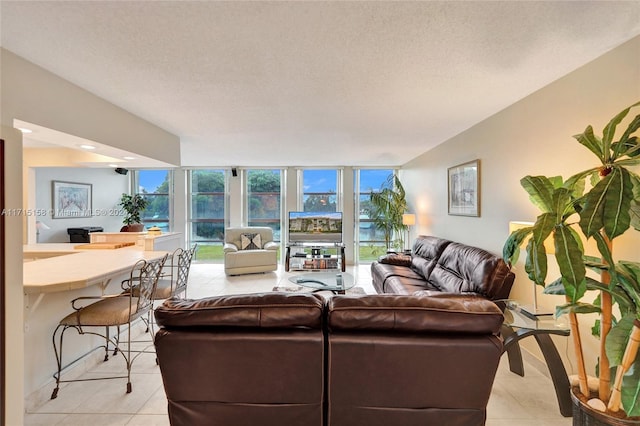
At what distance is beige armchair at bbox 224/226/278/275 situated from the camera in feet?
18.7

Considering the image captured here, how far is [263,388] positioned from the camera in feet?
4.38

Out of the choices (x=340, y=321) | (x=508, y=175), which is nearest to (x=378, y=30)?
(x=340, y=321)

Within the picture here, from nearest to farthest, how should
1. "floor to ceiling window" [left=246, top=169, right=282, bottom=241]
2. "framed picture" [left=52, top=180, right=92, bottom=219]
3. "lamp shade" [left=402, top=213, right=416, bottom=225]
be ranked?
"framed picture" [left=52, top=180, right=92, bottom=219] → "lamp shade" [left=402, top=213, right=416, bottom=225] → "floor to ceiling window" [left=246, top=169, right=282, bottom=241]

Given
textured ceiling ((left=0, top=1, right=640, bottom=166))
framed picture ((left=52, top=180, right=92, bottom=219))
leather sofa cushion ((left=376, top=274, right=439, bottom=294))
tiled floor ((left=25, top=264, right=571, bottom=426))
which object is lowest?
tiled floor ((left=25, top=264, right=571, bottom=426))

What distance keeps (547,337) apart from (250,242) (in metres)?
5.38

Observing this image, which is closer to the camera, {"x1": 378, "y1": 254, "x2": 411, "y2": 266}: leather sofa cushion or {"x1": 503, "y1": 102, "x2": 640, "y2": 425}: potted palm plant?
{"x1": 503, "y1": 102, "x2": 640, "y2": 425}: potted palm plant

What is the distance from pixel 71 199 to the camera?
5.71m

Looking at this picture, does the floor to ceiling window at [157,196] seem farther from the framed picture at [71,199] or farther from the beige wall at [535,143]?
the beige wall at [535,143]

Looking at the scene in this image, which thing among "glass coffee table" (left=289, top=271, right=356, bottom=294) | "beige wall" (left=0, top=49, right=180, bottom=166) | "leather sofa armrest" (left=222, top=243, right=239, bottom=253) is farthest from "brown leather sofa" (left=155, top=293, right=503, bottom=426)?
"leather sofa armrest" (left=222, top=243, right=239, bottom=253)

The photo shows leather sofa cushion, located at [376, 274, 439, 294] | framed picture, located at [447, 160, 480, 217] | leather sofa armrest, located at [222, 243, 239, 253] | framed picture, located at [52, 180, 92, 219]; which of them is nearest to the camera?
leather sofa cushion, located at [376, 274, 439, 294]

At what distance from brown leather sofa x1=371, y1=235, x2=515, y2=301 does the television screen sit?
1878 mm

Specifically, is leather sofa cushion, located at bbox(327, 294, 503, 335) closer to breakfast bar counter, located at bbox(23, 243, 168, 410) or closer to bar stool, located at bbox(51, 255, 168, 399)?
bar stool, located at bbox(51, 255, 168, 399)

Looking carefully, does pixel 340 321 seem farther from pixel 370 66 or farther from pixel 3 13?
pixel 3 13

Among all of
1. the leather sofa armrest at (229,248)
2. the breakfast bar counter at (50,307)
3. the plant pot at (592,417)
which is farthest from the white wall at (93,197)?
the plant pot at (592,417)
